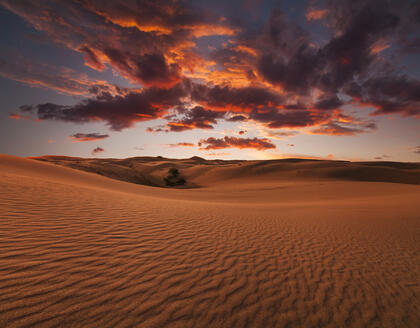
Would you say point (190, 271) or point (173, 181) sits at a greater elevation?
point (190, 271)

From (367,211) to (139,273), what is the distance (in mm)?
10233

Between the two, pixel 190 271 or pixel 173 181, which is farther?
pixel 173 181

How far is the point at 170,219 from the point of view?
634 cm

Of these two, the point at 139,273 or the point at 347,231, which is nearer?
the point at 139,273

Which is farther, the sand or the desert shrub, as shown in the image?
the desert shrub

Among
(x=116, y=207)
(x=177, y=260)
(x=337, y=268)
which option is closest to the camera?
(x=177, y=260)

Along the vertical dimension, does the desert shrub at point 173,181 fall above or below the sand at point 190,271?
below

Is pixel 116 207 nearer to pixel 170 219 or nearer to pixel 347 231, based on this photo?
pixel 170 219

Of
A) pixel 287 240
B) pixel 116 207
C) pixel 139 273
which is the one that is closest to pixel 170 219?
pixel 116 207

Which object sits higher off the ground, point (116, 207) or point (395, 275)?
point (116, 207)

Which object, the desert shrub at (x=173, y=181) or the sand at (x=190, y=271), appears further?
the desert shrub at (x=173, y=181)

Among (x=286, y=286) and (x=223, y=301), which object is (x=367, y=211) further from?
(x=223, y=301)

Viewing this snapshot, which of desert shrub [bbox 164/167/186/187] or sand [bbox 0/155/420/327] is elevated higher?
sand [bbox 0/155/420/327]

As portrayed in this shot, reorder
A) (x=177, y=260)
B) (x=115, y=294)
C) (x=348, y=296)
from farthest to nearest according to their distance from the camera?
(x=177, y=260) < (x=348, y=296) < (x=115, y=294)
